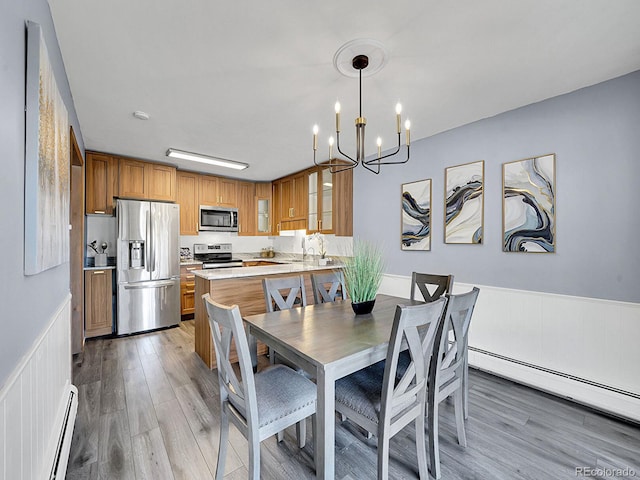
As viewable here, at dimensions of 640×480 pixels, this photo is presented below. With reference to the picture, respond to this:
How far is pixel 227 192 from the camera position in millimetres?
5164

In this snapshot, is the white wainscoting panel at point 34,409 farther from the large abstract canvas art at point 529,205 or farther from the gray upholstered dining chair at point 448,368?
the large abstract canvas art at point 529,205

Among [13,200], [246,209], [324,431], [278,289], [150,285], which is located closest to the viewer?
[13,200]

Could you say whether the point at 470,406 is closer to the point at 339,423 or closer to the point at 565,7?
the point at 339,423

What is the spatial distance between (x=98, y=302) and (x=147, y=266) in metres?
0.70

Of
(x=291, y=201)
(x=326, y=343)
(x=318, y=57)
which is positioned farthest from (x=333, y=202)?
(x=326, y=343)

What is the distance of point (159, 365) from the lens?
2.85 m

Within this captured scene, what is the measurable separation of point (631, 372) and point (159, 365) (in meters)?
3.98

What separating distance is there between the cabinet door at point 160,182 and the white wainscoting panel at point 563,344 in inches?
167

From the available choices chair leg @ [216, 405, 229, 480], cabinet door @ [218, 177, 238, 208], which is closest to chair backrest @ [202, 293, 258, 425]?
chair leg @ [216, 405, 229, 480]

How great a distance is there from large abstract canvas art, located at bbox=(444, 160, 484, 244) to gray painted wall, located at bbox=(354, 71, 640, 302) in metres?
0.06

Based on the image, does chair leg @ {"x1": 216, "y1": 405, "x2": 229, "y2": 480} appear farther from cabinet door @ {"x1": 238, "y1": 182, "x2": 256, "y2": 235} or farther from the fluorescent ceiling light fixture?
cabinet door @ {"x1": 238, "y1": 182, "x2": 256, "y2": 235}

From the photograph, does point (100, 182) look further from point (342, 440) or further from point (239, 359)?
point (342, 440)

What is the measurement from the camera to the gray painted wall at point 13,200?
85 cm

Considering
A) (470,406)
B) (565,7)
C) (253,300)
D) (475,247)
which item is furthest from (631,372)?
(253,300)
